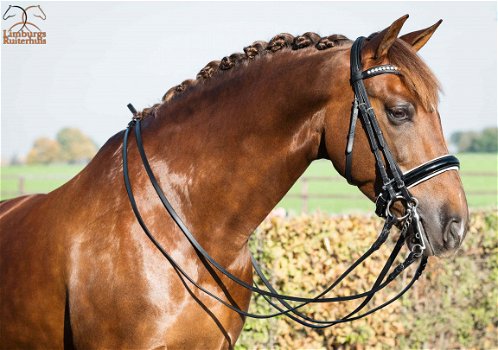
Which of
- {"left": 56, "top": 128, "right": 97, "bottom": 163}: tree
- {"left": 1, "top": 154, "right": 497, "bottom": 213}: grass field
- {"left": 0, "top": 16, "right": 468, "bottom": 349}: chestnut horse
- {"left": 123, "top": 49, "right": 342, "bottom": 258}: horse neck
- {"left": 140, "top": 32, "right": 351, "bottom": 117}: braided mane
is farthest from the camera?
{"left": 56, "top": 128, "right": 97, "bottom": 163}: tree

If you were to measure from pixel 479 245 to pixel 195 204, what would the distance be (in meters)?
5.14

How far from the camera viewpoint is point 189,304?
3.03 metres

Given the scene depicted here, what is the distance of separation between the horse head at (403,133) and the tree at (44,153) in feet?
171

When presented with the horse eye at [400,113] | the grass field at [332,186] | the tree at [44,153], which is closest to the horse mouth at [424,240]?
the horse eye at [400,113]

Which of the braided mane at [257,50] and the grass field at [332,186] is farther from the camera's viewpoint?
the grass field at [332,186]

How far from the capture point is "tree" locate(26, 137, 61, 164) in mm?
52188

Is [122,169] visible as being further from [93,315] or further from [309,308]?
[309,308]

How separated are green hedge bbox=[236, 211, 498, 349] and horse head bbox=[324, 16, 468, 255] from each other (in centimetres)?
338

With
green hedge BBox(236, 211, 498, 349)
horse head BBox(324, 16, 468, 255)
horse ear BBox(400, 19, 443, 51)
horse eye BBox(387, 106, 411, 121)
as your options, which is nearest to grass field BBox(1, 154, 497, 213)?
green hedge BBox(236, 211, 498, 349)

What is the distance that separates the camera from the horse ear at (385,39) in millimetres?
2822

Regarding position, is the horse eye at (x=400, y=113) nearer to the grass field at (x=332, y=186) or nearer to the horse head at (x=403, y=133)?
the horse head at (x=403, y=133)

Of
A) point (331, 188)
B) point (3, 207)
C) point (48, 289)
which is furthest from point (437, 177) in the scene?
point (331, 188)

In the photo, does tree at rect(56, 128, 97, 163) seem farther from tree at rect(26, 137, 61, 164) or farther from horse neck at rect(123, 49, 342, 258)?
horse neck at rect(123, 49, 342, 258)

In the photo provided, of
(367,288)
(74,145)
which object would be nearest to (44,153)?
(74,145)
